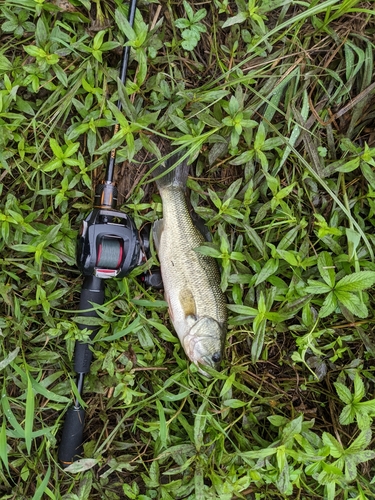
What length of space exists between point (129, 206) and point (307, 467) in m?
1.79

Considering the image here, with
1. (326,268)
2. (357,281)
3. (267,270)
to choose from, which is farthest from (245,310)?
(357,281)

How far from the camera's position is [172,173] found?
8.34 feet

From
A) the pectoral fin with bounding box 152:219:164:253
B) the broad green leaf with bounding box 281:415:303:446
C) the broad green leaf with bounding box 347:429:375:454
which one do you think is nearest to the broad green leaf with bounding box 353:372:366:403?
the broad green leaf with bounding box 347:429:375:454

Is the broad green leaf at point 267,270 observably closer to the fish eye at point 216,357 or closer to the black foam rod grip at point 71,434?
the fish eye at point 216,357

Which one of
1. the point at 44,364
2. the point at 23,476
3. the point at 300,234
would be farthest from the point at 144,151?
the point at 23,476

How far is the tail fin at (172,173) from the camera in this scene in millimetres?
2541

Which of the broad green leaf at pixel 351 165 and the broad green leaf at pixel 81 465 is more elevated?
the broad green leaf at pixel 351 165

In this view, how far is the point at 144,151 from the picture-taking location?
2.66m

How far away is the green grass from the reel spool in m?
0.19

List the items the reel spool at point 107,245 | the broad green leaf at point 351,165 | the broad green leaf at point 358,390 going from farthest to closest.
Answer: the broad green leaf at point 351,165
the broad green leaf at point 358,390
the reel spool at point 107,245

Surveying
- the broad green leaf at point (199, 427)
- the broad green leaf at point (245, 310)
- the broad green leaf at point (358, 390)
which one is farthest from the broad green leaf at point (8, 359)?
the broad green leaf at point (358, 390)

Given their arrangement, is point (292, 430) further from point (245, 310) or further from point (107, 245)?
point (107, 245)

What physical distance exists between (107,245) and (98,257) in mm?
81

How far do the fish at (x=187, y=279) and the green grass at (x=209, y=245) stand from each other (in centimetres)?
9
